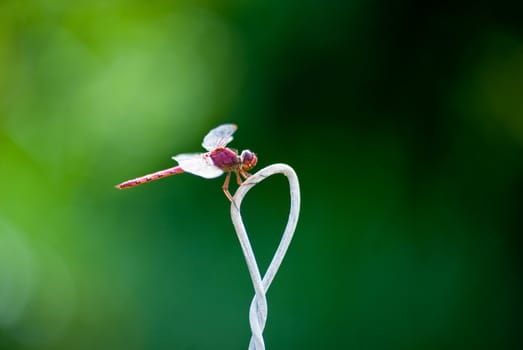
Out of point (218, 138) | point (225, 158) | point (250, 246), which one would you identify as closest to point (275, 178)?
point (218, 138)

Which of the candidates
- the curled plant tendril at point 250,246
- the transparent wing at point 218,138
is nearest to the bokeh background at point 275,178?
the transparent wing at point 218,138

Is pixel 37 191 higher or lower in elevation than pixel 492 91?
higher

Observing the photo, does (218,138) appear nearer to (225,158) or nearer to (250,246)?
(225,158)

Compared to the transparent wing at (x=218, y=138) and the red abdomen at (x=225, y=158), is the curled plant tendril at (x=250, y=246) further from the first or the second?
the transparent wing at (x=218, y=138)

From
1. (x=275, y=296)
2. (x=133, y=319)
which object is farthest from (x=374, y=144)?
(x=133, y=319)

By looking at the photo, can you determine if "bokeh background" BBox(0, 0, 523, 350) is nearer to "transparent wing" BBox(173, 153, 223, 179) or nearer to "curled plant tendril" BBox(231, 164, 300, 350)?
"transparent wing" BBox(173, 153, 223, 179)

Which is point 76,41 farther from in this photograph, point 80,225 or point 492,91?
point 492,91

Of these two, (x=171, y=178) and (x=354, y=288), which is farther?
(x=171, y=178)

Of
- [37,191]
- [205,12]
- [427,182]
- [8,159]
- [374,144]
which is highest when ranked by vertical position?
[205,12]
